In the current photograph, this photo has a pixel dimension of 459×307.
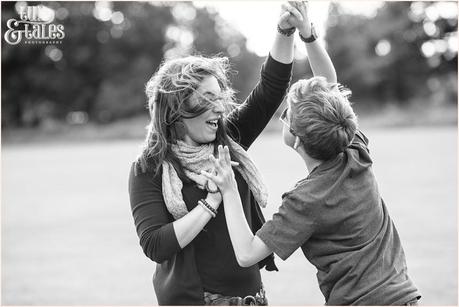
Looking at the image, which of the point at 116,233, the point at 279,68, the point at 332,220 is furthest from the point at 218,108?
the point at 116,233

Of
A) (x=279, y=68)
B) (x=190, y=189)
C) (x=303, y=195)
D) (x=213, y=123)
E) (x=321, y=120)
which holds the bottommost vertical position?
(x=303, y=195)

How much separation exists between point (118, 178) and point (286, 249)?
1852 centimetres

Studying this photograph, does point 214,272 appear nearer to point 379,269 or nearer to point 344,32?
point 379,269

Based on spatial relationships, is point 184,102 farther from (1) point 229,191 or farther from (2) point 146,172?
(1) point 229,191

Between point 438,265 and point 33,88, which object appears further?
point 33,88

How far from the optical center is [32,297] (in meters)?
7.09

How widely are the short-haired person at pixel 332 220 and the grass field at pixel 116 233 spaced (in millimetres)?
4441

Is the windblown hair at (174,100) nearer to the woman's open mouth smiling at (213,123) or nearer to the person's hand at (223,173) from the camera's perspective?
the woman's open mouth smiling at (213,123)

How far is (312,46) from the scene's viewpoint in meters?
2.65

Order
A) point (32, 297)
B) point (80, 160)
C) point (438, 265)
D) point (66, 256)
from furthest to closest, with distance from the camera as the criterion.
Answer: point (80, 160)
point (66, 256)
point (438, 265)
point (32, 297)

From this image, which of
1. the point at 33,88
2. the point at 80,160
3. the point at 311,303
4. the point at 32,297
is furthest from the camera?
the point at 33,88

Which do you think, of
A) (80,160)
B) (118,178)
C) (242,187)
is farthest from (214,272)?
(80,160)

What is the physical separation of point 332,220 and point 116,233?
9.58m

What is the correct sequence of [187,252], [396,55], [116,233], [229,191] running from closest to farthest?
[229,191] → [187,252] → [116,233] → [396,55]
